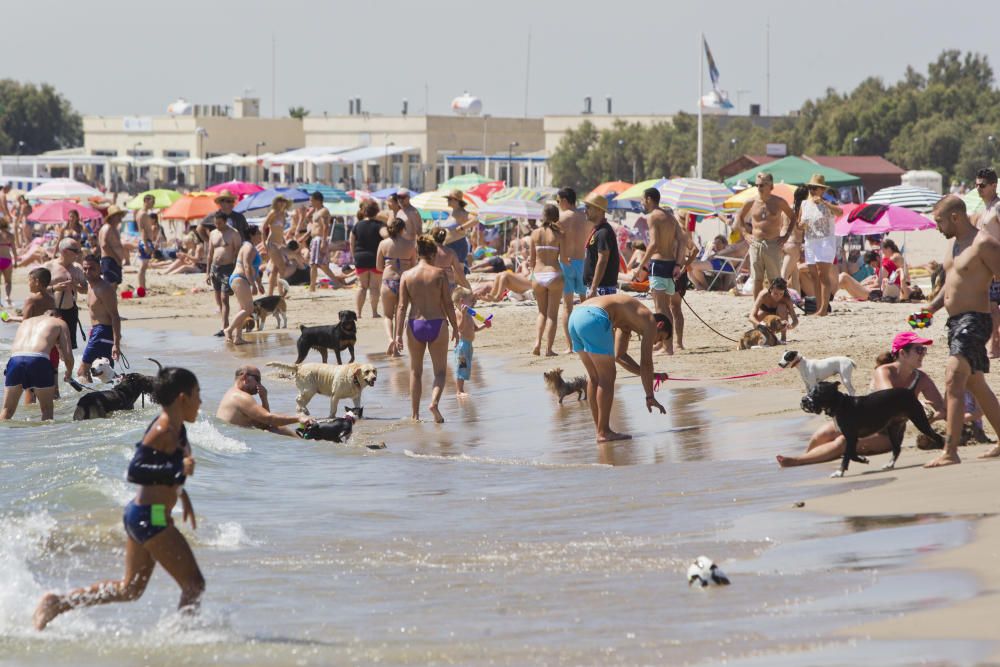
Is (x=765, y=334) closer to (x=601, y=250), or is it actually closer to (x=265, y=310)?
(x=601, y=250)

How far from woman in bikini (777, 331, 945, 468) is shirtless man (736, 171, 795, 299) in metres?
6.38

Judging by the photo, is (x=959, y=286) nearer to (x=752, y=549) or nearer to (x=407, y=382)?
(x=752, y=549)

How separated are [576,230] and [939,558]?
8.20 metres

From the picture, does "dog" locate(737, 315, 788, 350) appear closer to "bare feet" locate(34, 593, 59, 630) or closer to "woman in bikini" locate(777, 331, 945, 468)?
"woman in bikini" locate(777, 331, 945, 468)

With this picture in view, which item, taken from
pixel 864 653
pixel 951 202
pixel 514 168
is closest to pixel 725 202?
pixel 951 202

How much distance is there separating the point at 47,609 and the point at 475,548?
2156 millimetres

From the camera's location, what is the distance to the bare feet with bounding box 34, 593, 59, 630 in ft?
19.0

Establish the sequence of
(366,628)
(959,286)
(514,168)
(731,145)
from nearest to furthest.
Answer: (366,628)
(959,286)
(731,145)
(514,168)

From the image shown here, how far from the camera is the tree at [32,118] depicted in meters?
103

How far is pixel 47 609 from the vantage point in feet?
19.0

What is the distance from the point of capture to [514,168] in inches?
2918

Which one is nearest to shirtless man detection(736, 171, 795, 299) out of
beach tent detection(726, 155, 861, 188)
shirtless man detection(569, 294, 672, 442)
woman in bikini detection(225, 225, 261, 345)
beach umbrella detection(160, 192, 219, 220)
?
shirtless man detection(569, 294, 672, 442)

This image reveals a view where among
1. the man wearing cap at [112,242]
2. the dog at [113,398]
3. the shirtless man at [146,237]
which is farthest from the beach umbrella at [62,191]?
the dog at [113,398]

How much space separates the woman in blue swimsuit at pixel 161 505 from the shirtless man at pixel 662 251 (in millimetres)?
7928
